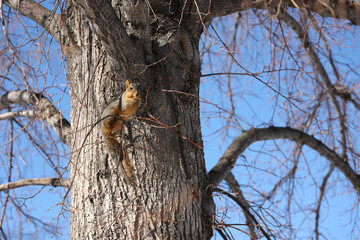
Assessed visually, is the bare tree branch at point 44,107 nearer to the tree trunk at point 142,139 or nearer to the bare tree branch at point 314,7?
the tree trunk at point 142,139

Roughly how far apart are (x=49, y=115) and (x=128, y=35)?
2.88 feet

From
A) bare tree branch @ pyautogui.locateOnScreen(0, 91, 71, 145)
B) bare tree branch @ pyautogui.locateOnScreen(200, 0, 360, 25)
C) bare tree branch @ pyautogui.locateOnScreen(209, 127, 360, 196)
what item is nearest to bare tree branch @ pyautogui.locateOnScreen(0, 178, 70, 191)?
bare tree branch @ pyautogui.locateOnScreen(0, 91, 71, 145)

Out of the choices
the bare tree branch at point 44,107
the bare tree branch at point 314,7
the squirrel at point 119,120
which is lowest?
the squirrel at point 119,120

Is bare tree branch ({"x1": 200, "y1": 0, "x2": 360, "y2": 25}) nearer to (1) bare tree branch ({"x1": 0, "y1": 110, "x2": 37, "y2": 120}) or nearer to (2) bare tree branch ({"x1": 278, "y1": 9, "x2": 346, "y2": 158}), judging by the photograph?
(2) bare tree branch ({"x1": 278, "y1": 9, "x2": 346, "y2": 158})

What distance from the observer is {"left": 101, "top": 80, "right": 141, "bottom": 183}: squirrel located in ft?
5.32

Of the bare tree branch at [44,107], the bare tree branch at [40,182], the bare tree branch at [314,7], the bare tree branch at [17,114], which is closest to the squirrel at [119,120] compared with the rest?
the bare tree branch at [44,107]

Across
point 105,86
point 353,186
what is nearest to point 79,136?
point 105,86

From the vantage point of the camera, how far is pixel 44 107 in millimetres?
2500

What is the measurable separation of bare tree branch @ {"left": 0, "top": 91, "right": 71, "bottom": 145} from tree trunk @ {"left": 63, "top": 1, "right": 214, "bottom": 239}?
272 millimetres

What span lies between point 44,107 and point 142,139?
3.21ft

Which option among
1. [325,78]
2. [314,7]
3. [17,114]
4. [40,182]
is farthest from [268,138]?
[17,114]

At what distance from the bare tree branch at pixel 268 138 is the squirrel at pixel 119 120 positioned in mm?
635

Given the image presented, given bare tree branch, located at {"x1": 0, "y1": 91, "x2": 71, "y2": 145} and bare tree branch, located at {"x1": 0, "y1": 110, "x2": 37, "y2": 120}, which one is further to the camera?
bare tree branch, located at {"x1": 0, "y1": 110, "x2": 37, "y2": 120}

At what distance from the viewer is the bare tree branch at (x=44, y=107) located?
90.6 inches
